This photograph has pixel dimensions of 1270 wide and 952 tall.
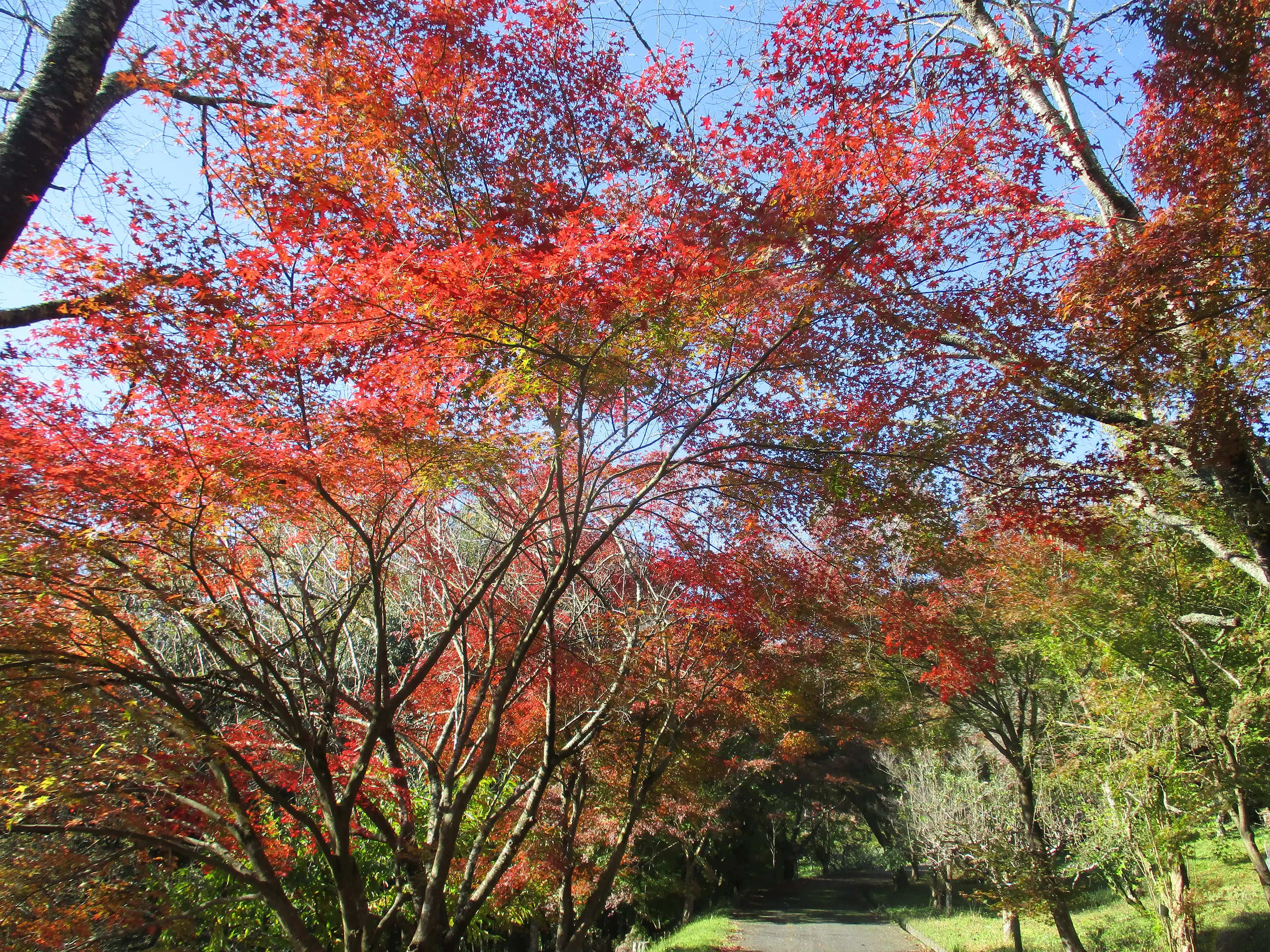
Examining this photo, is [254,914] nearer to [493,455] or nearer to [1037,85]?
[493,455]

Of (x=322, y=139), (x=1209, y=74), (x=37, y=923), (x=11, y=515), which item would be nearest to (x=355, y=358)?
(x=322, y=139)

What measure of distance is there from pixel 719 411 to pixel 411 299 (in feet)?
10.7

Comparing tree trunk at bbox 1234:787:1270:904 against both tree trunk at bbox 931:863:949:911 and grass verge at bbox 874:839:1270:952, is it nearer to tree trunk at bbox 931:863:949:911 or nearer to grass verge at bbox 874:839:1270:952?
grass verge at bbox 874:839:1270:952

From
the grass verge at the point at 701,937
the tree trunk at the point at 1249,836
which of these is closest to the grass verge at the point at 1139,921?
the tree trunk at the point at 1249,836

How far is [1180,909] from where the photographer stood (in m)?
9.59

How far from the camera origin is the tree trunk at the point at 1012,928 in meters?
12.0

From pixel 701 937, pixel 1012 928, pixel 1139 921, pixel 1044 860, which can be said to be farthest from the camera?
pixel 701 937

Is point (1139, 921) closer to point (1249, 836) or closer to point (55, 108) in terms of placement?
point (1249, 836)

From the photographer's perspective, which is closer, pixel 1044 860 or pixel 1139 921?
pixel 1044 860

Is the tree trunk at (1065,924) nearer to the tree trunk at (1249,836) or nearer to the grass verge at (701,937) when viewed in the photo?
the tree trunk at (1249,836)

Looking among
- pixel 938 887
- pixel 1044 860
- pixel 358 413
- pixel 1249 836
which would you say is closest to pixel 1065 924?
pixel 1044 860

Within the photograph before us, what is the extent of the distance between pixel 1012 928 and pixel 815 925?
25.7ft

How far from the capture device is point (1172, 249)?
17.5ft

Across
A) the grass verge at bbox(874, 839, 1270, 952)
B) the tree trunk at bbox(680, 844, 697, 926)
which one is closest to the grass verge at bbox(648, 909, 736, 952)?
the tree trunk at bbox(680, 844, 697, 926)
